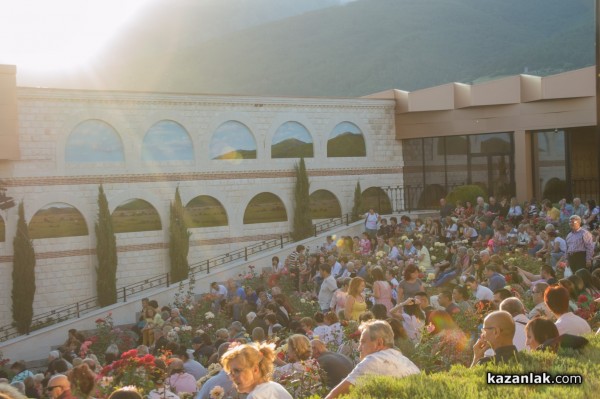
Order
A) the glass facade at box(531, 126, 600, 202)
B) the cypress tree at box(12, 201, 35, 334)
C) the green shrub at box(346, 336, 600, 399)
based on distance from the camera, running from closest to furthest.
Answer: the green shrub at box(346, 336, 600, 399) → the cypress tree at box(12, 201, 35, 334) → the glass facade at box(531, 126, 600, 202)

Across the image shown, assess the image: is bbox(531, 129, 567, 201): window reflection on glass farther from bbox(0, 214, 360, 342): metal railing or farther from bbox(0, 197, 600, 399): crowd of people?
bbox(0, 214, 360, 342): metal railing

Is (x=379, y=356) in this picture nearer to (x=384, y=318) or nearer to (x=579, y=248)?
(x=384, y=318)

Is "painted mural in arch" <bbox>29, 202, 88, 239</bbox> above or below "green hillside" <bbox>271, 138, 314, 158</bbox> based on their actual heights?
below

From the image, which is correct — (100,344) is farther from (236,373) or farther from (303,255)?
(236,373)

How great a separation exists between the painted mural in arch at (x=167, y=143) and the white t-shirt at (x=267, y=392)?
25324mm

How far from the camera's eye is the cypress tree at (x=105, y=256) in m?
29.3

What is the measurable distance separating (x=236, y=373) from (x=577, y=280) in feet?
24.8

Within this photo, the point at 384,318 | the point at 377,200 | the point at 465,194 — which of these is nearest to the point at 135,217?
the point at 377,200

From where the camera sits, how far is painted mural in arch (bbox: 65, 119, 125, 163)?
97.7 ft

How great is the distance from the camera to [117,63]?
177 m

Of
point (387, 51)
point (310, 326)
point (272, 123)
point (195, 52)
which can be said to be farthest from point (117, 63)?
point (310, 326)

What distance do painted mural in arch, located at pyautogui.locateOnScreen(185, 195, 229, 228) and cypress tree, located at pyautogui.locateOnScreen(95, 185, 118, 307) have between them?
10.7ft

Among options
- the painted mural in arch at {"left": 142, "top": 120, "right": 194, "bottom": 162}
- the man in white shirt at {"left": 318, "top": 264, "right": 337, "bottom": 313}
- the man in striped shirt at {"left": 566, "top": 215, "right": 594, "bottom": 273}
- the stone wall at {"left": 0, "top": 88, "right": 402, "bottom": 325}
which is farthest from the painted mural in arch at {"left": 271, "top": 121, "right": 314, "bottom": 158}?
the man in striped shirt at {"left": 566, "top": 215, "right": 594, "bottom": 273}

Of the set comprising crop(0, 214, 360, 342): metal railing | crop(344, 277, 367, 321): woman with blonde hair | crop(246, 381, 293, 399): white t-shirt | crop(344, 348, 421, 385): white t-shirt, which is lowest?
crop(0, 214, 360, 342): metal railing
